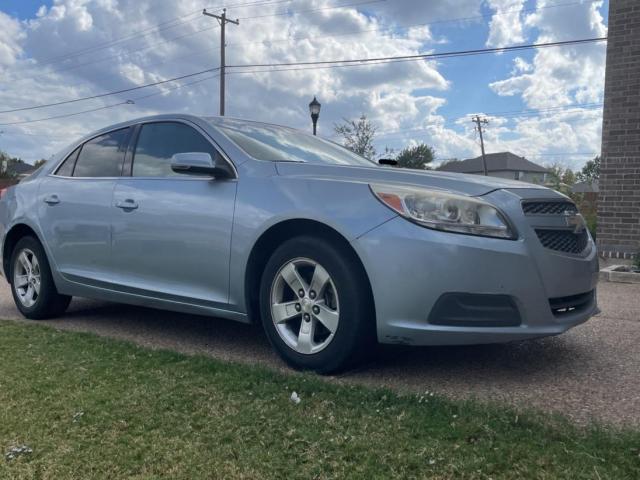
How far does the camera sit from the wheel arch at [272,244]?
133 inches

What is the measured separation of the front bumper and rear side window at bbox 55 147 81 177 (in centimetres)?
310

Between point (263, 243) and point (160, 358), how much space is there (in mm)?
953

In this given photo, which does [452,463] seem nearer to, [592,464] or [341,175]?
[592,464]

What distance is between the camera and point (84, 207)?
4777 mm

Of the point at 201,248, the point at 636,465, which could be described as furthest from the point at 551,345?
the point at 201,248

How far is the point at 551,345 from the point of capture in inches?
162

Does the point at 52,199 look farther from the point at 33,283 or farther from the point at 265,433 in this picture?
the point at 265,433

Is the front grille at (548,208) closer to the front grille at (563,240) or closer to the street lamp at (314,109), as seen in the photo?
the front grille at (563,240)

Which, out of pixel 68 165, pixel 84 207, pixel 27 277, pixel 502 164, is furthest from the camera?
pixel 502 164

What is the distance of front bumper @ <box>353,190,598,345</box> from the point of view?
121 inches

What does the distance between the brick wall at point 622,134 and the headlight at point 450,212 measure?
765 cm

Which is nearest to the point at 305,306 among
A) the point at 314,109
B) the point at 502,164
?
the point at 314,109

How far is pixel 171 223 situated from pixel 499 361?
7.44 ft

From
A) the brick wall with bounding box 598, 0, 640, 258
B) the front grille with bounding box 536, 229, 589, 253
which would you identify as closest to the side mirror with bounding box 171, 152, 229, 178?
the front grille with bounding box 536, 229, 589, 253
